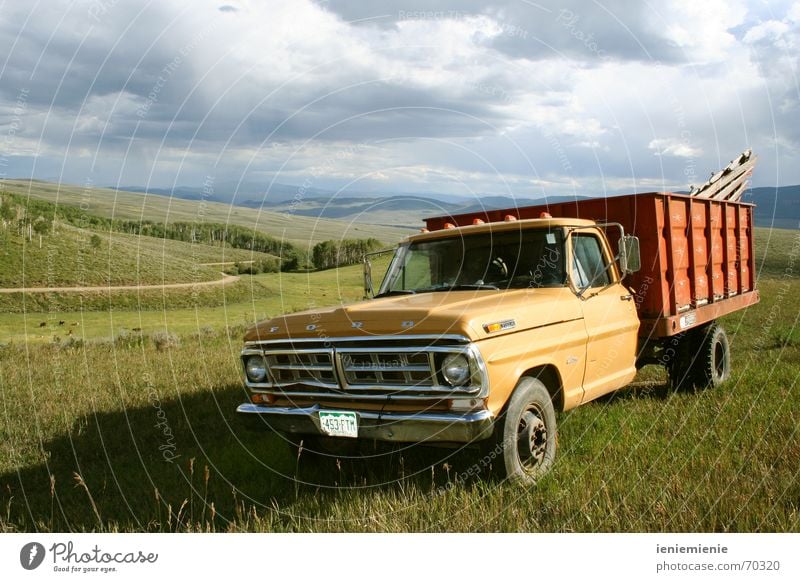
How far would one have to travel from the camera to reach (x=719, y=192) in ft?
35.5

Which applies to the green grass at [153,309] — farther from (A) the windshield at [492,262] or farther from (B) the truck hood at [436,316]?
(B) the truck hood at [436,316]

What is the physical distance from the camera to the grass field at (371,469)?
4.30 metres

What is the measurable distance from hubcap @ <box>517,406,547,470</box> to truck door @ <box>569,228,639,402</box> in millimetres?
938

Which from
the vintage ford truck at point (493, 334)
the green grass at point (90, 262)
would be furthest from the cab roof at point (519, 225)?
the green grass at point (90, 262)

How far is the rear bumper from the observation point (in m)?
4.34

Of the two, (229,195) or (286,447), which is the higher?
(229,195)

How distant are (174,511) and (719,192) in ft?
31.7

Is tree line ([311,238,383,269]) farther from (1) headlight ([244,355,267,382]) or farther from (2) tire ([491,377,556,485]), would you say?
(2) tire ([491,377,556,485])

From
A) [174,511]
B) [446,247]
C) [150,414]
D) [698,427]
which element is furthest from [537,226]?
[150,414]

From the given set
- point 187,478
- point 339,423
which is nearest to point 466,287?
point 339,423

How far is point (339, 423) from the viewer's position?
15.8 feet

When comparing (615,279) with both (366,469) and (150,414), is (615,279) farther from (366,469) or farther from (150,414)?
(150,414)

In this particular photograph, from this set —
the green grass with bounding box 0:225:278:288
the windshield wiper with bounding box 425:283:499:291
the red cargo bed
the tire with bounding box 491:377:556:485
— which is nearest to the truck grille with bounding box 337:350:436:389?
the tire with bounding box 491:377:556:485

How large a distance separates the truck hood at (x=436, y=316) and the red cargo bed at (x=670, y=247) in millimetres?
1697
